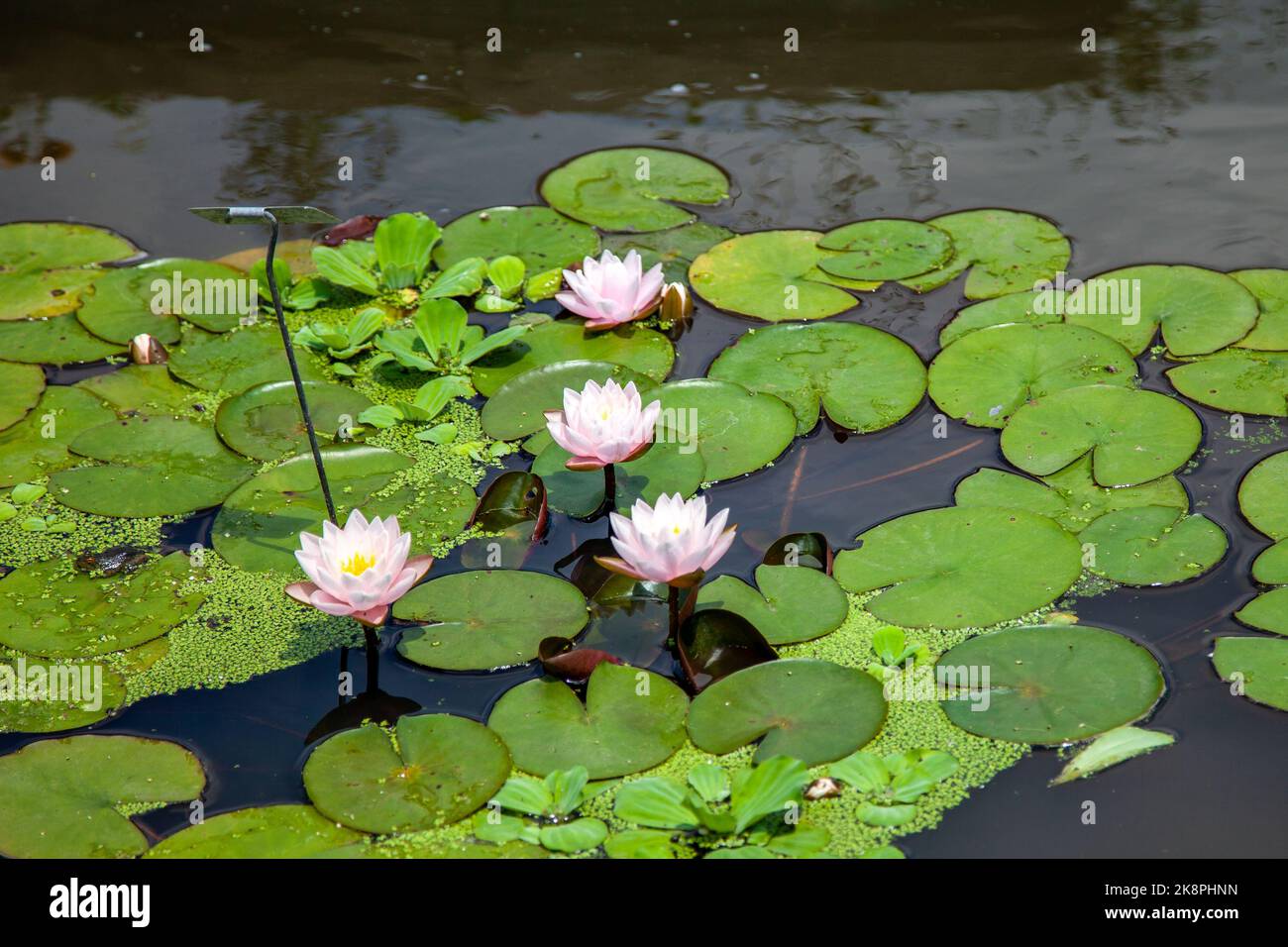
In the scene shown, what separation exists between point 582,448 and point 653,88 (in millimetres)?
2623

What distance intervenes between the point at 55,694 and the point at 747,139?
10.2ft

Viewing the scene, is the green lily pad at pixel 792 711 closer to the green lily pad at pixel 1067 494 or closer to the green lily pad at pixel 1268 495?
the green lily pad at pixel 1067 494

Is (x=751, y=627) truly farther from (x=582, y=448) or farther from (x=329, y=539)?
(x=329, y=539)

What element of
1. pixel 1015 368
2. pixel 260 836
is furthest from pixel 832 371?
pixel 260 836

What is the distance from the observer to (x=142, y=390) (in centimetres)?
327

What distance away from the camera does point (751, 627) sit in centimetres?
237

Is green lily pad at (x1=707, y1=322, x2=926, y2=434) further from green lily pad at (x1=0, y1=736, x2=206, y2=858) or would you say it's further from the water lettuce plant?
green lily pad at (x1=0, y1=736, x2=206, y2=858)

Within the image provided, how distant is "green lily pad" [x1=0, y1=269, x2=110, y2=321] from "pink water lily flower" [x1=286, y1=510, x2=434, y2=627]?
1.82 meters

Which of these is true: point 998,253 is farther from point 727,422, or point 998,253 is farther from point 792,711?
point 792,711

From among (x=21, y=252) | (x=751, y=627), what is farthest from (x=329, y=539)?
(x=21, y=252)

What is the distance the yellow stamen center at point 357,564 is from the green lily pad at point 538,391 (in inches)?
32.3

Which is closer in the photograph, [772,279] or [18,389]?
[18,389]

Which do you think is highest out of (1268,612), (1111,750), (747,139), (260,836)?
(747,139)

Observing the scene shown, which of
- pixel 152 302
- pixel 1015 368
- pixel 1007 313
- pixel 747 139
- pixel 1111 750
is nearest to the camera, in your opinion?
pixel 1111 750
